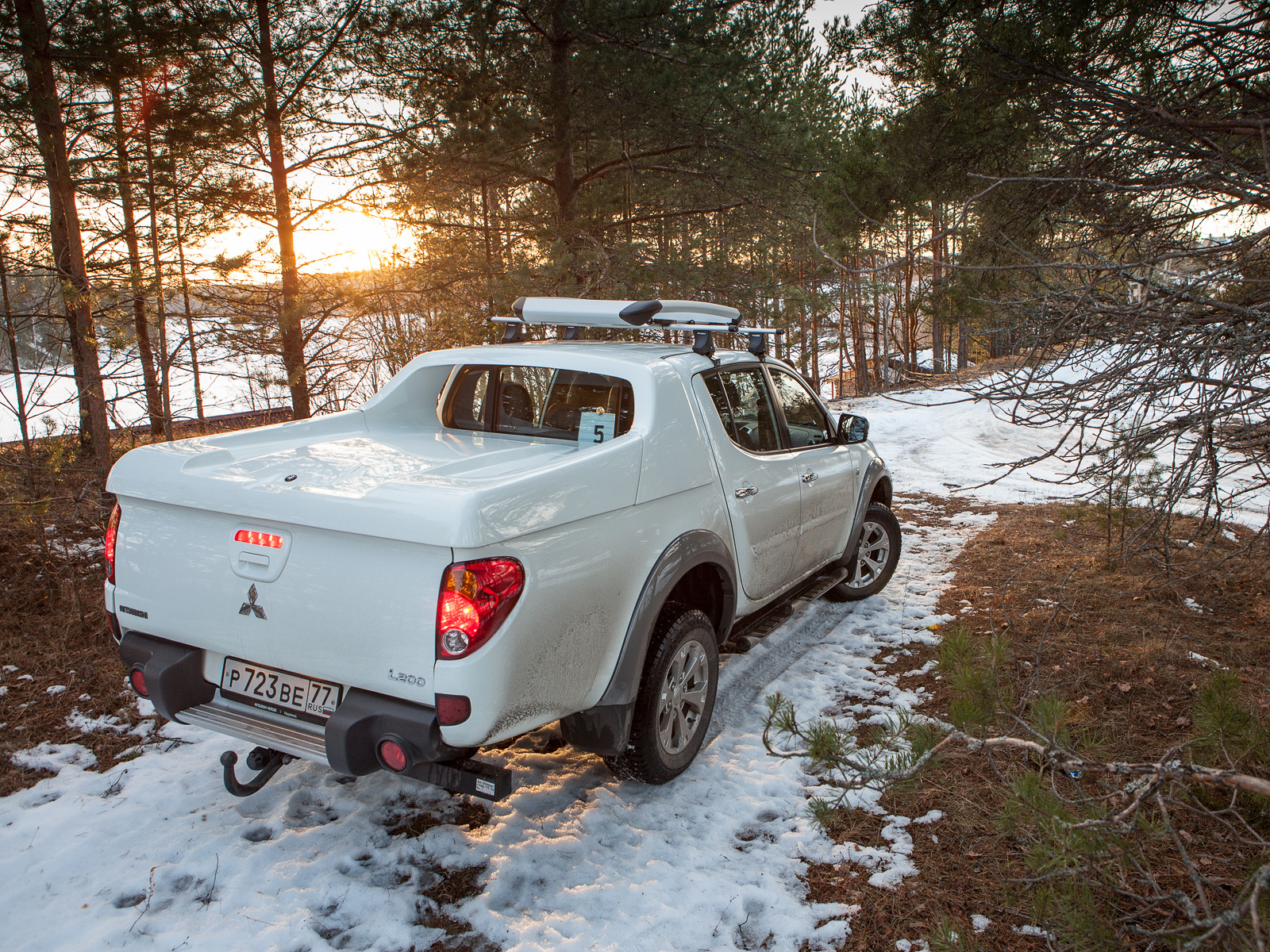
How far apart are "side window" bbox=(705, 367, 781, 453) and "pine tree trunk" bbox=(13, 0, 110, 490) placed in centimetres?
522

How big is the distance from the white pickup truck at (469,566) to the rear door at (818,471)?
54 centimetres

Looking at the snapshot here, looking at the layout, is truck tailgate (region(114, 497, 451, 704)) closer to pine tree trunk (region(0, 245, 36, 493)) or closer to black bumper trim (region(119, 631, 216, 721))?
black bumper trim (region(119, 631, 216, 721))

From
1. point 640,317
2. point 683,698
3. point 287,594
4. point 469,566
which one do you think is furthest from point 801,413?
point 287,594

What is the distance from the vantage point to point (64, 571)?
5.86 m

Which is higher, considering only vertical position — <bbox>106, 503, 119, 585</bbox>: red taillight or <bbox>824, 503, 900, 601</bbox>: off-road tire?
<bbox>106, 503, 119, 585</bbox>: red taillight

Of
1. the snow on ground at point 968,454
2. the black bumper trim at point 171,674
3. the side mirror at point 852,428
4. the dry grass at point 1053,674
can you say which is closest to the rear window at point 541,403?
the black bumper trim at point 171,674

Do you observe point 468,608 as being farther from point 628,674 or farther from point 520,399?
point 520,399

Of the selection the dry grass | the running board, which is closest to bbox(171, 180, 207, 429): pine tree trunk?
the running board

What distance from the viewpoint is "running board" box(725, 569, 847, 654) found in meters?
4.20

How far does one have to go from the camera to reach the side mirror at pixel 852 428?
5.18m

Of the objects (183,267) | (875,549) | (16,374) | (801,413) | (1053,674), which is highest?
(183,267)

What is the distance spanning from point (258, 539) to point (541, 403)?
1.82m

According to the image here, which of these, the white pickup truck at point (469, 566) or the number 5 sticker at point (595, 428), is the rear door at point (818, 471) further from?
the number 5 sticker at point (595, 428)

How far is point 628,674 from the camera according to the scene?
9.83 feet
